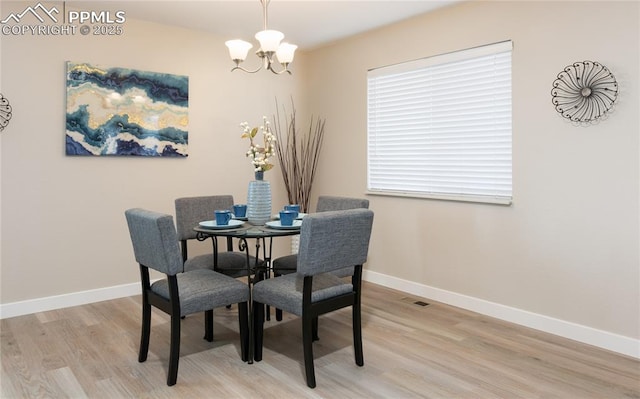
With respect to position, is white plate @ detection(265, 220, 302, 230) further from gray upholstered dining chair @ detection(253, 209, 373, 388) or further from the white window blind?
the white window blind

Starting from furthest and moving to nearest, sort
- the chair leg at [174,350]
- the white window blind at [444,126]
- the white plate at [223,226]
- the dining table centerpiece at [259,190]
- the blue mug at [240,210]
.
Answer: the white window blind at [444,126] → the blue mug at [240,210] → the dining table centerpiece at [259,190] → the white plate at [223,226] → the chair leg at [174,350]

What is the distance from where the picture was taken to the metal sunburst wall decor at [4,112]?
3414 millimetres

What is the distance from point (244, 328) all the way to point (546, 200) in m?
2.21

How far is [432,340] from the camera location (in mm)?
3041

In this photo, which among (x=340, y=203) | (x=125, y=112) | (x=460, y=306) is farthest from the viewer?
(x=125, y=112)

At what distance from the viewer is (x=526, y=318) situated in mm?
3303

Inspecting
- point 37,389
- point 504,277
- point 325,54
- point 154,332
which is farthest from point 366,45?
point 37,389

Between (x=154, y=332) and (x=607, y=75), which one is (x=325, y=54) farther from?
(x=154, y=332)

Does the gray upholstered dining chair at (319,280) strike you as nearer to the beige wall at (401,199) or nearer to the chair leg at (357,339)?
the chair leg at (357,339)

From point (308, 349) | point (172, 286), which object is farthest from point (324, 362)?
point (172, 286)

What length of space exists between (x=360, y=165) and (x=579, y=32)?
2.22 meters

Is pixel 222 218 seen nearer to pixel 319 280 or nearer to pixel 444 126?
pixel 319 280

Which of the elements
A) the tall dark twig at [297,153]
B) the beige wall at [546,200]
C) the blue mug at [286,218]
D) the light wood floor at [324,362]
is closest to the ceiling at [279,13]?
the beige wall at [546,200]

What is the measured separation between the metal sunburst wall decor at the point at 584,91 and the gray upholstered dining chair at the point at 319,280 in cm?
160
